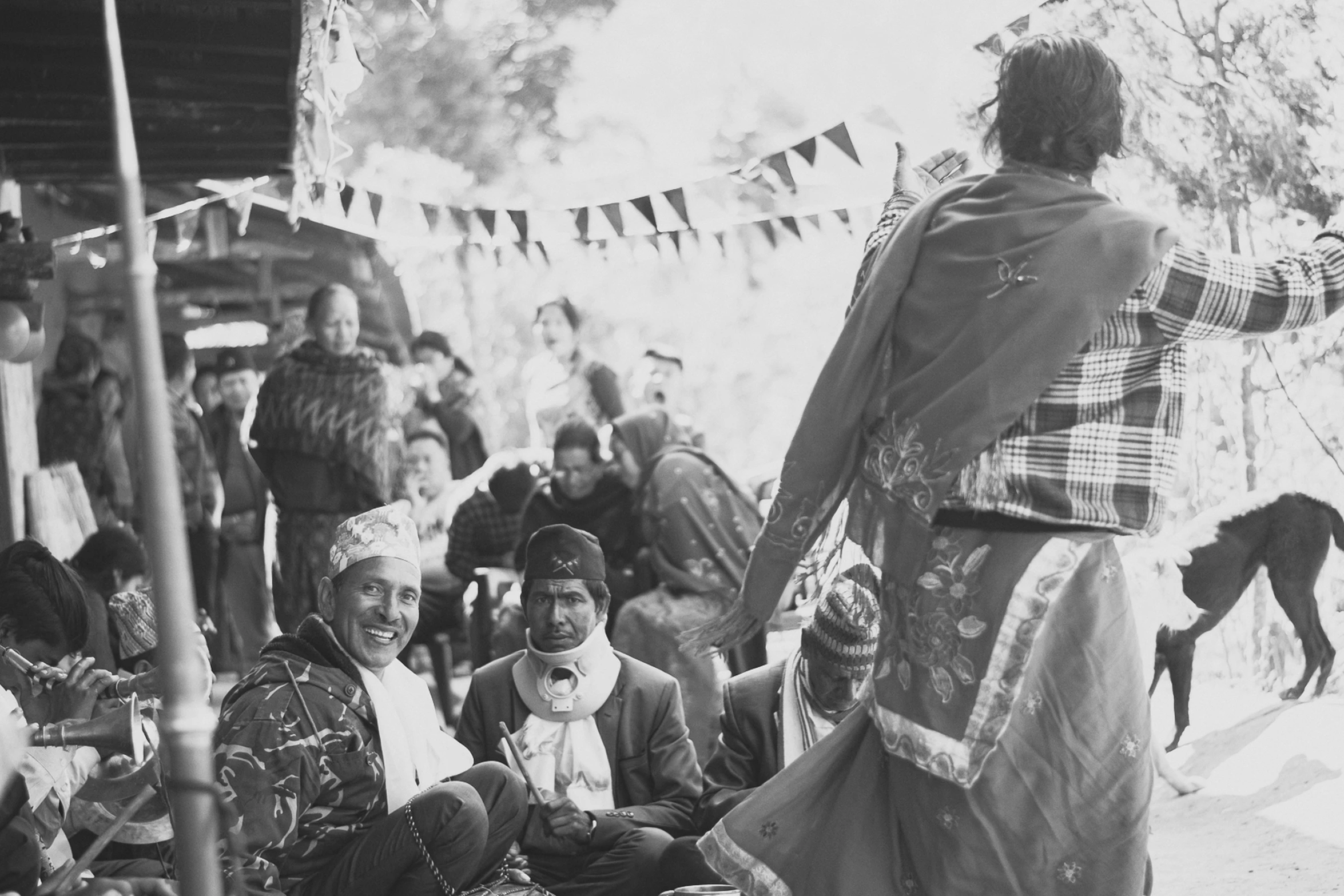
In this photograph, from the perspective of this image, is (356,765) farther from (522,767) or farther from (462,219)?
(462,219)

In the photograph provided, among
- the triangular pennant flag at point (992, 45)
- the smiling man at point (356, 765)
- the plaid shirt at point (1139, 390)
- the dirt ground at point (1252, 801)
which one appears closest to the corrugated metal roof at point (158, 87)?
the smiling man at point (356, 765)

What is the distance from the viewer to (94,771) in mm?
3891

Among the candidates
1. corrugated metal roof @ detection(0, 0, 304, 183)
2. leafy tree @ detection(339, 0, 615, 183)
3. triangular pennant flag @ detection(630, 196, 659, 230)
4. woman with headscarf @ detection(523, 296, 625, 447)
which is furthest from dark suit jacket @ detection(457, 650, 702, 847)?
leafy tree @ detection(339, 0, 615, 183)

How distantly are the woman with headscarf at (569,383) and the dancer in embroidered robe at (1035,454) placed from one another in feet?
18.9

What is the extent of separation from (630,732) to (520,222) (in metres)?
6.56

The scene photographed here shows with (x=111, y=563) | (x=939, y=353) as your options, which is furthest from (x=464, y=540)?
(x=939, y=353)

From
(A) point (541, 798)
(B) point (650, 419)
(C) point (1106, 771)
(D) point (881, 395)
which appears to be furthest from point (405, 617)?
(B) point (650, 419)

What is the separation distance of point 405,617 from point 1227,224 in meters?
2.67

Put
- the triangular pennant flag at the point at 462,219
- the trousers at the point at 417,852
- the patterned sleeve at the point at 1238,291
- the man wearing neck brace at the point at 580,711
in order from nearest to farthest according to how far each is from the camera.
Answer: the patterned sleeve at the point at 1238,291 < the trousers at the point at 417,852 < the man wearing neck brace at the point at 580,711 < the triangular pennant flag at the point at 462,219

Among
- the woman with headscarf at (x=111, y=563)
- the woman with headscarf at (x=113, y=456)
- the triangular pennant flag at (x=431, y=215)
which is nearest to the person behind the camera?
the woman with headscarf at (x=111, y=563)

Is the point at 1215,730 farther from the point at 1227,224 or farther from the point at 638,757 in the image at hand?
the point at 638,757

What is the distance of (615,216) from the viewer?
10133 mm

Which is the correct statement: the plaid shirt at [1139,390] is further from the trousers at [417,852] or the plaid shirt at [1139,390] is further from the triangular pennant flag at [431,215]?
the triangular pennant flag at [431,215]

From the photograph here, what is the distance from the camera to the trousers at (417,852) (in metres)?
3.73
